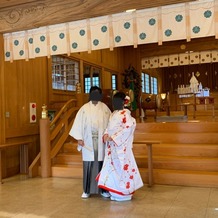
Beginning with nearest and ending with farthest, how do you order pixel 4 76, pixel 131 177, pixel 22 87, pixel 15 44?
pixel 131 177, pixel 15 44, pixel 4 76, pixel 22 87

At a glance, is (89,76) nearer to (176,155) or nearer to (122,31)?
(176,155)

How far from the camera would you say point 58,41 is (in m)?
4.74

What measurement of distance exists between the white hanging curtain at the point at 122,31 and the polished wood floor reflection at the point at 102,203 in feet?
7.21

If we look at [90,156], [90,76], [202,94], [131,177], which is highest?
[90,76]

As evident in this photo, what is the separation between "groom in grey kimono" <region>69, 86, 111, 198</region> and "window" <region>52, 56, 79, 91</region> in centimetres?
359

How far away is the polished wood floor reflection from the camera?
3.38m

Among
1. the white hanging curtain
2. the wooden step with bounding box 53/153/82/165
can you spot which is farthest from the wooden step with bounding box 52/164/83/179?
the white hanging curtain

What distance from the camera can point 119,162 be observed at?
392cm

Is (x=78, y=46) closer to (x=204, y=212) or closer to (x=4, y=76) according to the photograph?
(x=4, y=76)

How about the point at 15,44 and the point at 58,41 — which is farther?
the point at 15,44

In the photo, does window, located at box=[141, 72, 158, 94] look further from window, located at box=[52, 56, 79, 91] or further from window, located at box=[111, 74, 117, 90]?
window, located at box=[52, 56, 79, 91]

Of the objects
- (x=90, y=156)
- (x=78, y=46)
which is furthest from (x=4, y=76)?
(x=90, y=156)

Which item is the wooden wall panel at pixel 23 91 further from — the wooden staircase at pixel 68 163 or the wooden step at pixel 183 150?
the wooden step at pixel 183 150

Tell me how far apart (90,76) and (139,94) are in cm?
276
